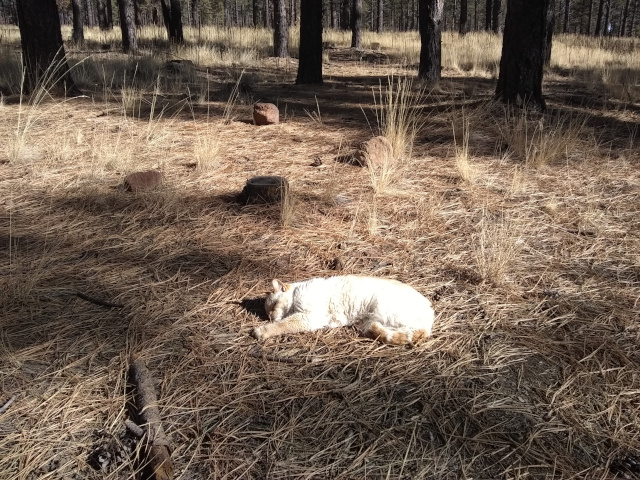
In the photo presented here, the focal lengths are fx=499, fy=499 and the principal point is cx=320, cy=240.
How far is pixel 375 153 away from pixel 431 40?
5642mm

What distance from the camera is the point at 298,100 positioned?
6938mm

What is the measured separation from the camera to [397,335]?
78.6 inches

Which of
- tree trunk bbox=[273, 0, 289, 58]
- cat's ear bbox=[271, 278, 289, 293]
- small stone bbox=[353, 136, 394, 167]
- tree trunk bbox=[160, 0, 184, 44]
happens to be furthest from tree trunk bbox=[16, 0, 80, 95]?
tree trunk bbox=[160, 0, 184, 44]

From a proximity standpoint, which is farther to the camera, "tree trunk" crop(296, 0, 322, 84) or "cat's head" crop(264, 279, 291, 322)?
"tree trunk" crop(296, 0, 322, 84)

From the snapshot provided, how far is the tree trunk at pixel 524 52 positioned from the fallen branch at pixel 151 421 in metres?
4.98

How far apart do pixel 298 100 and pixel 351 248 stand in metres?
4.64

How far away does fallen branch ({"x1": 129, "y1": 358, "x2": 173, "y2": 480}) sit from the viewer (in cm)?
142

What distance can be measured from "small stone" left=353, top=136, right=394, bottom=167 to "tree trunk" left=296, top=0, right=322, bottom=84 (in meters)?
4.60

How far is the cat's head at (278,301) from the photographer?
2.13 m

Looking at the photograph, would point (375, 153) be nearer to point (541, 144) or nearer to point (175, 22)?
point (541, 144)

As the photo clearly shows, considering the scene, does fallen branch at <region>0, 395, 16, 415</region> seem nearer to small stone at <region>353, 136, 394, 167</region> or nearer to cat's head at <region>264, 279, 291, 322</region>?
cat's head at <region>264, 279, 291, 322</region>

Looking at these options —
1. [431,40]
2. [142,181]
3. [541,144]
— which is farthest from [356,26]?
[142,181]

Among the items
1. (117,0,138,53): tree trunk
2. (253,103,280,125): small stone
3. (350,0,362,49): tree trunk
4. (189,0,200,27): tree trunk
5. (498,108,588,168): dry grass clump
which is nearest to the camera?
(498,108,588,168): dry grass clump

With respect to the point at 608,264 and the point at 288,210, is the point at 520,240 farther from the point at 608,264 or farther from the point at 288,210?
the point at 288,210
